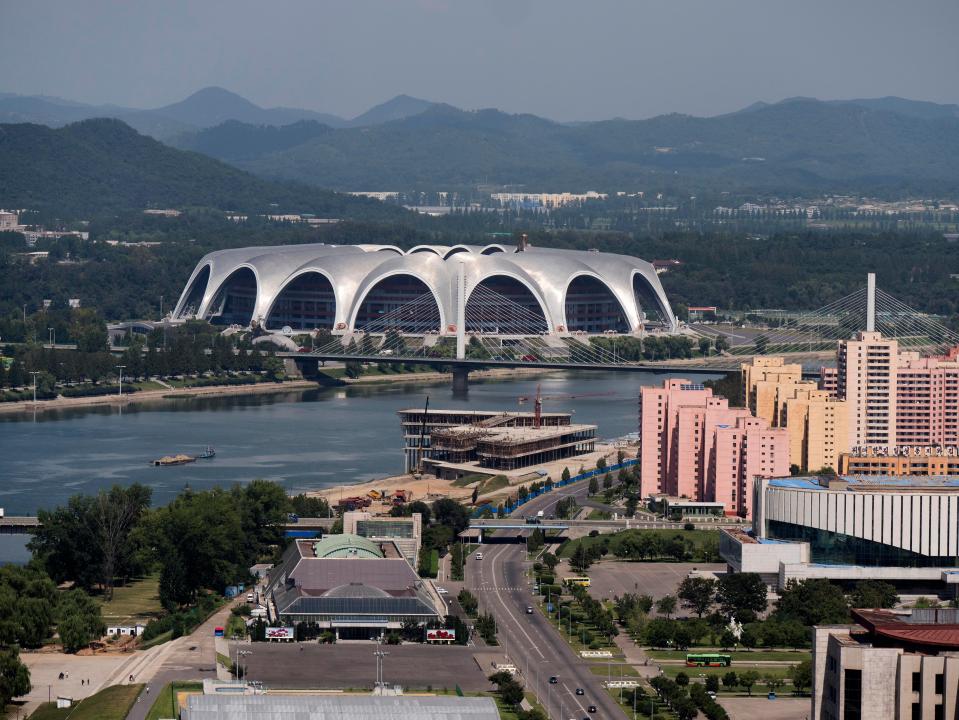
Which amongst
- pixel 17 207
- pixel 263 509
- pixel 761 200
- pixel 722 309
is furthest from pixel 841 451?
pixel 761 200

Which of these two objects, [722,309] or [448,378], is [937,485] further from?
[722,309]

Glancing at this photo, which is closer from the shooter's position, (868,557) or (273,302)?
(868,557)

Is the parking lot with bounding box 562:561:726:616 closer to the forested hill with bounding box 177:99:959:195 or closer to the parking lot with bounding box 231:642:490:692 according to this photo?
the parking lot with bounding box 231:642:490:692

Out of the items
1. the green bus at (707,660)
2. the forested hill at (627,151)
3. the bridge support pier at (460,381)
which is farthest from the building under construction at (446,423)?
the forested hill at (627,151)

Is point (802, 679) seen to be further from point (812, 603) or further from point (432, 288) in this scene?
point (432, 288)

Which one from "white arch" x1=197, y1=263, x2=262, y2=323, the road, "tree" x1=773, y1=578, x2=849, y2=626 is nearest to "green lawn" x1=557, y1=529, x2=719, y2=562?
the road

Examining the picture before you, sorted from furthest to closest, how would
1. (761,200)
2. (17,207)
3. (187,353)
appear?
(761,200) → (17,207) → (187,353)
